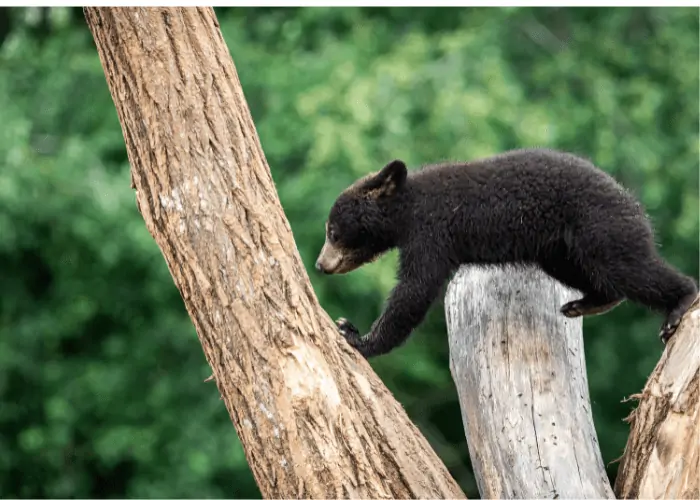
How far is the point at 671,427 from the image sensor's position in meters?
3.56

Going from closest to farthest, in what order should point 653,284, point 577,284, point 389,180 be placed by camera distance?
point 653,284, point 577,284, point 389,180

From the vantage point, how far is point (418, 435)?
12.3 feet

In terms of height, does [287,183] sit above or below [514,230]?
above

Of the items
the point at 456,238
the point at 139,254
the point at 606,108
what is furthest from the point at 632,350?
the point at 456,238

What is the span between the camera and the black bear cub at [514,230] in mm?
4242

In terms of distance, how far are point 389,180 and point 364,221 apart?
9.4 inches

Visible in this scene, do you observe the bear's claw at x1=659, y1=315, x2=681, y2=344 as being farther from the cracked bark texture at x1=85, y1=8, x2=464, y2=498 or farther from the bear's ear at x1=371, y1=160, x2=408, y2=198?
the bear's ear at x1=371, y1=160, x2=408, y2=198

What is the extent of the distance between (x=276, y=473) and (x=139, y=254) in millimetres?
5575

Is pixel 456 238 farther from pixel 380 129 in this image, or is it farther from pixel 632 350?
pixel 632 350

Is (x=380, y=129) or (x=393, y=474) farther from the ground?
(x=380, y=129)

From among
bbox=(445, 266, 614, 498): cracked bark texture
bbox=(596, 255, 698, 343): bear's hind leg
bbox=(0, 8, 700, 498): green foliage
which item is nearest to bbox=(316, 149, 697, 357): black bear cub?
bbox=(596, 255, 698, 343): bear's hind leg

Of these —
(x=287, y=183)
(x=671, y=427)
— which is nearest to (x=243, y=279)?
(x=671, y=427)

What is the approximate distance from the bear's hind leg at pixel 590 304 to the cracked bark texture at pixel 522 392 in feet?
0.15

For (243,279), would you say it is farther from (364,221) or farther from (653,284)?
(653,284)
